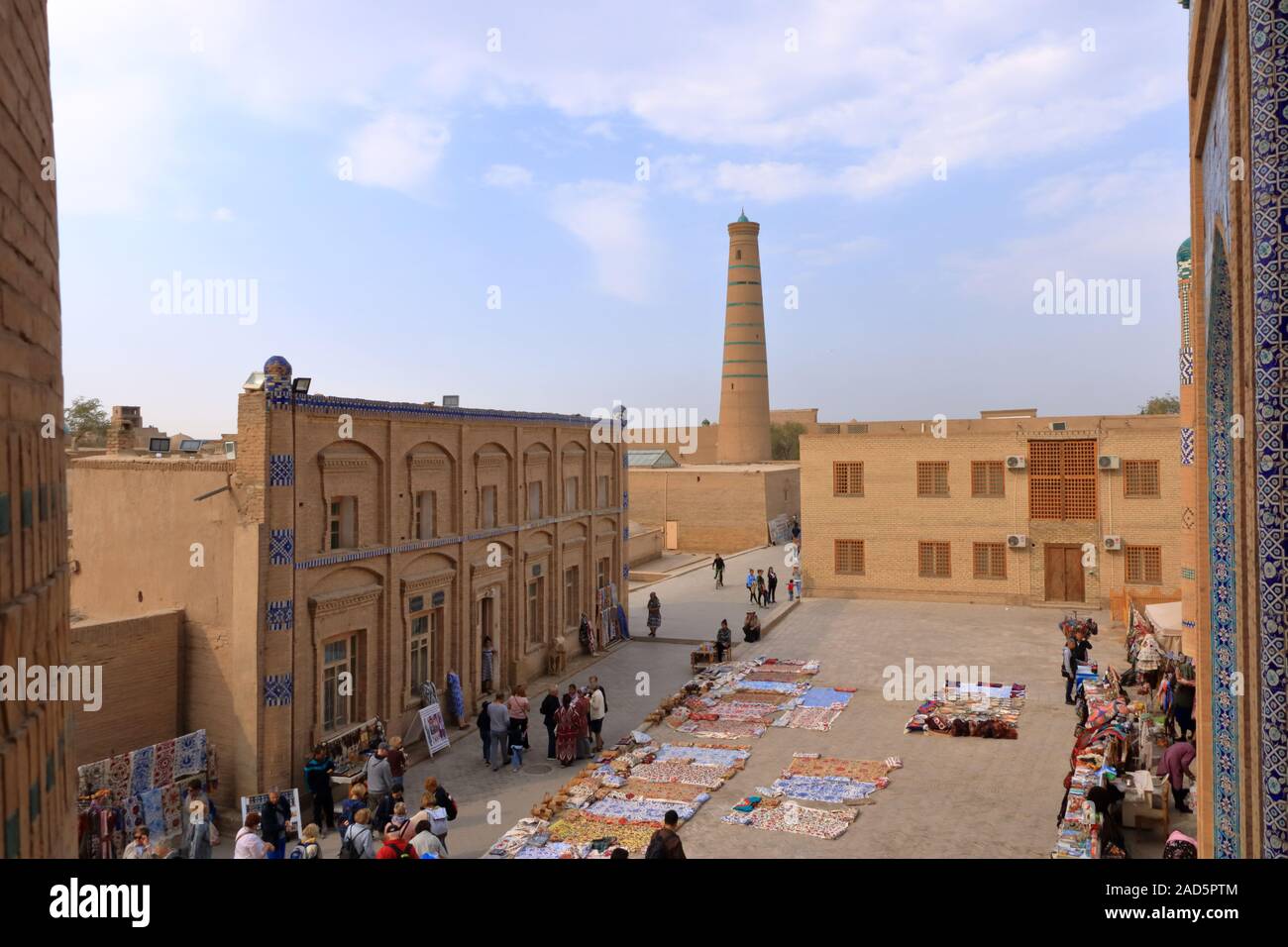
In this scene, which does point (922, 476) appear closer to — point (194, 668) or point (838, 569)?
point (838, 569)

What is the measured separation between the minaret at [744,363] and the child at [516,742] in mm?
41869

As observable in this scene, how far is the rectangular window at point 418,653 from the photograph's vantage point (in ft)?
55.8

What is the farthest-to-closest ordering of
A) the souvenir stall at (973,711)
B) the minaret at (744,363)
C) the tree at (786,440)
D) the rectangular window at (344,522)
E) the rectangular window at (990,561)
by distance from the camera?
the tree at (786,440) < the minaret at (744,363) < the rectangular window at (990,561) < the souvenir stall at (973,711) < the rectangular window at (344,522)

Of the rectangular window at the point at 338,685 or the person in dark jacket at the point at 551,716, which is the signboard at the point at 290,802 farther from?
the person in dark jacket at the point at 551,716

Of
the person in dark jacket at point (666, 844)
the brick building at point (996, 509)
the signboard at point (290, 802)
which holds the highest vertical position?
the brick building at point (996, 509)

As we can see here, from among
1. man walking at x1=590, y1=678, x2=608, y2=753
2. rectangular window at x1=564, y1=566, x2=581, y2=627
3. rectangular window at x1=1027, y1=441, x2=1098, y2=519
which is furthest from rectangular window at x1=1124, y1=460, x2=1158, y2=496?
man walking at x1=590, y1=678, x2=608, y2=753

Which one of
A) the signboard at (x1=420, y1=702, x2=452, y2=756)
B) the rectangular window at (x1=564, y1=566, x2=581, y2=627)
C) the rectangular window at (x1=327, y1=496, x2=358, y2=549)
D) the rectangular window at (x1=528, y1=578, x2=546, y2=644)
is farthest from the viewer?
the rectangular window at (x1=564, y1=566, x2=581, y2=627)

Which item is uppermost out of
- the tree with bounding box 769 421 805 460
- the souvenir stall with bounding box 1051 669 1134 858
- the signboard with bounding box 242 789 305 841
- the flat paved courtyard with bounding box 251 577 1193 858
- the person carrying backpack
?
the tree with bounding box 769 421 805 460

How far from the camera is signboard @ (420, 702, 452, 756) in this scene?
16.1 metres

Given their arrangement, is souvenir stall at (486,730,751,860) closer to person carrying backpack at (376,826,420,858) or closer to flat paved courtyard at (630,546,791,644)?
person carrying backpack at (376,826,420,858)

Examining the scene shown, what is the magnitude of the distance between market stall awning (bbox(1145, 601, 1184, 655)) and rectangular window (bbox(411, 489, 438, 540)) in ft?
47.7

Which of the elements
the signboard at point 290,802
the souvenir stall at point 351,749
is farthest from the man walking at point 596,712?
the signboard at point 290,802

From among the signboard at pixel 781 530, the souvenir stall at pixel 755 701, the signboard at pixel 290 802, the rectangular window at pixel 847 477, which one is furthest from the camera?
the signboard at pixel 781 530
